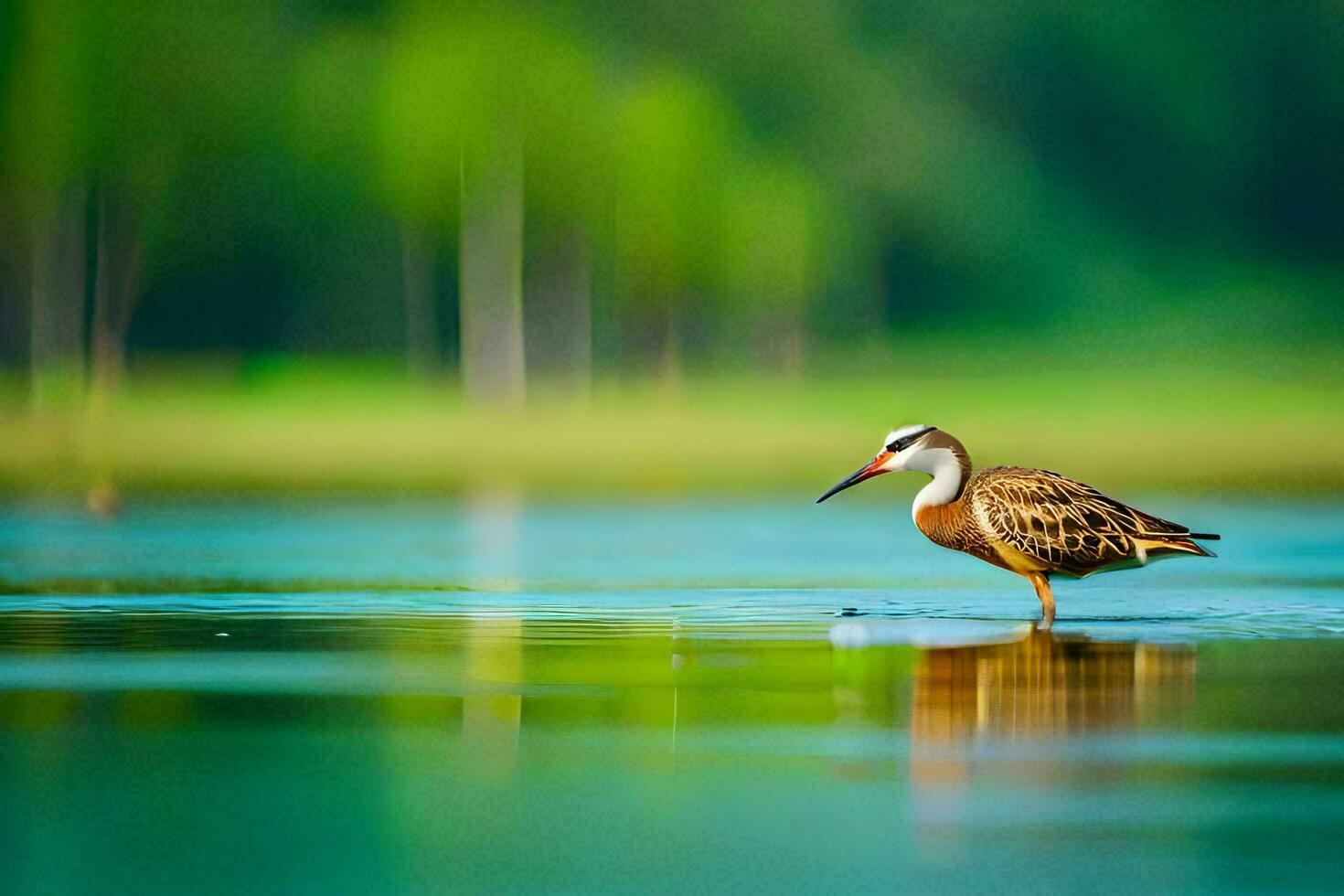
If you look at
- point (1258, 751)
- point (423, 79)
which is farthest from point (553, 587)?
point (423, 79)

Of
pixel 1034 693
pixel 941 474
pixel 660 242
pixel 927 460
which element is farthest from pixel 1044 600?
pixel 660 242

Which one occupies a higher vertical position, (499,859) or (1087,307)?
(1087,307)

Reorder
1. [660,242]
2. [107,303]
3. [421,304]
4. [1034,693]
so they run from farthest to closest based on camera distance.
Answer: [421,304] → [660,242] → [107,303] → [1034,693]

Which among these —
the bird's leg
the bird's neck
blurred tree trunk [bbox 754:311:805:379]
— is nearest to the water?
the bird's leg

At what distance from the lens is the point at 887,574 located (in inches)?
638

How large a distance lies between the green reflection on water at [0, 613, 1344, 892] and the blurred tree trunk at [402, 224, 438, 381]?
48531mm

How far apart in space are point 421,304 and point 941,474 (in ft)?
200

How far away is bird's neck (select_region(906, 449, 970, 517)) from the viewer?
545 inches

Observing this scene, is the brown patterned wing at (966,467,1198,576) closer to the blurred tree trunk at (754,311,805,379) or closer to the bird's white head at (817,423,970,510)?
the bird's white head at (817,423,970,510)

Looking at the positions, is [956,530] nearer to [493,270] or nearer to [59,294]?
[493,270]

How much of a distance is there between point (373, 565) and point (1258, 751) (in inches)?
341

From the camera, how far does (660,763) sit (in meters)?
8.80

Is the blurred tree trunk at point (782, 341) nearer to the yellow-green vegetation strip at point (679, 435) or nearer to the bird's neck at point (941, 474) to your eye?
the yellow-green vegetation strip at point (679, 435)

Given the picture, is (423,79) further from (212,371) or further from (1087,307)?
(1087,307)
